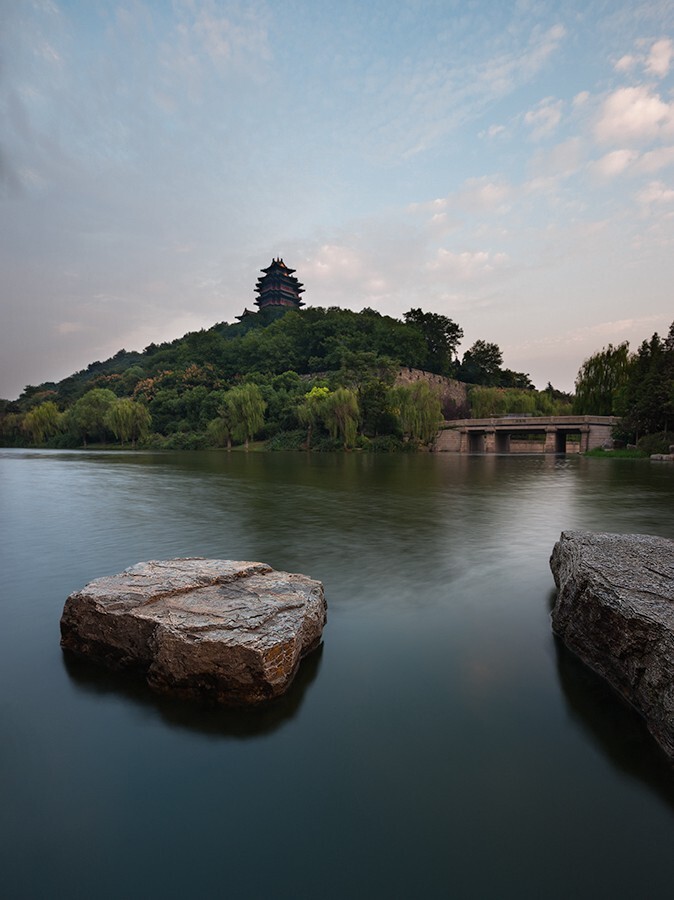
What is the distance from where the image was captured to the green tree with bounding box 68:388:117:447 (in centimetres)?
5788

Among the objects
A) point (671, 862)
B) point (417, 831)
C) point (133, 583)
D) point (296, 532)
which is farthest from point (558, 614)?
point (296, 532)

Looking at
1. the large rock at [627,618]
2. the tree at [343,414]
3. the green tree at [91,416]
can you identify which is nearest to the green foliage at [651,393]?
the tree at [343,414]

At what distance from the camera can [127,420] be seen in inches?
2165

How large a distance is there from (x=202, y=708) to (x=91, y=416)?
62484 millimetres

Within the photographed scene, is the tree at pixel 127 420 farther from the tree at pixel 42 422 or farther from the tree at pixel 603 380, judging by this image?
the tree at pixel 603 380

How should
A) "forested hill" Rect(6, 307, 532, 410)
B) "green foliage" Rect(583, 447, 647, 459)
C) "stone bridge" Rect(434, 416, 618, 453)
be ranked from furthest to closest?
"forested hill" Rect(6, 307, 532, 410) → "stone bridge" Rect(434, 416, 618, 453) → "green foliage" Rect(583, 447, 647, 459)

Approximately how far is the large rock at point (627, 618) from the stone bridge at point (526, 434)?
42126 mm

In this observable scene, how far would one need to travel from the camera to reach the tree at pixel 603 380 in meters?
45.0

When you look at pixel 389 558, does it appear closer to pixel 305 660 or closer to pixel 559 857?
pixel 305 660

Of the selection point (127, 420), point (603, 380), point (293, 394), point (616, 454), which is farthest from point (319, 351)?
point (616, 454)

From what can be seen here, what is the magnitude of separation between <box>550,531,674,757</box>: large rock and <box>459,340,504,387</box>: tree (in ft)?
262

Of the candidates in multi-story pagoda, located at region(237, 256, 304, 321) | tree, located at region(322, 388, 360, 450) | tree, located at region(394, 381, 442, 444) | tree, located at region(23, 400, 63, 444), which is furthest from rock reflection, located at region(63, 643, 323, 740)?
multi-story pagoda, located at region(237, 256, 304, 321)

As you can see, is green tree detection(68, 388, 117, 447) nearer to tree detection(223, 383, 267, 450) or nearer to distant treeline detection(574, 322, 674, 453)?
tree detection(223, 383, 267, 450)

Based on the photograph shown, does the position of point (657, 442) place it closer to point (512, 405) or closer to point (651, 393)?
point (651, 393)
